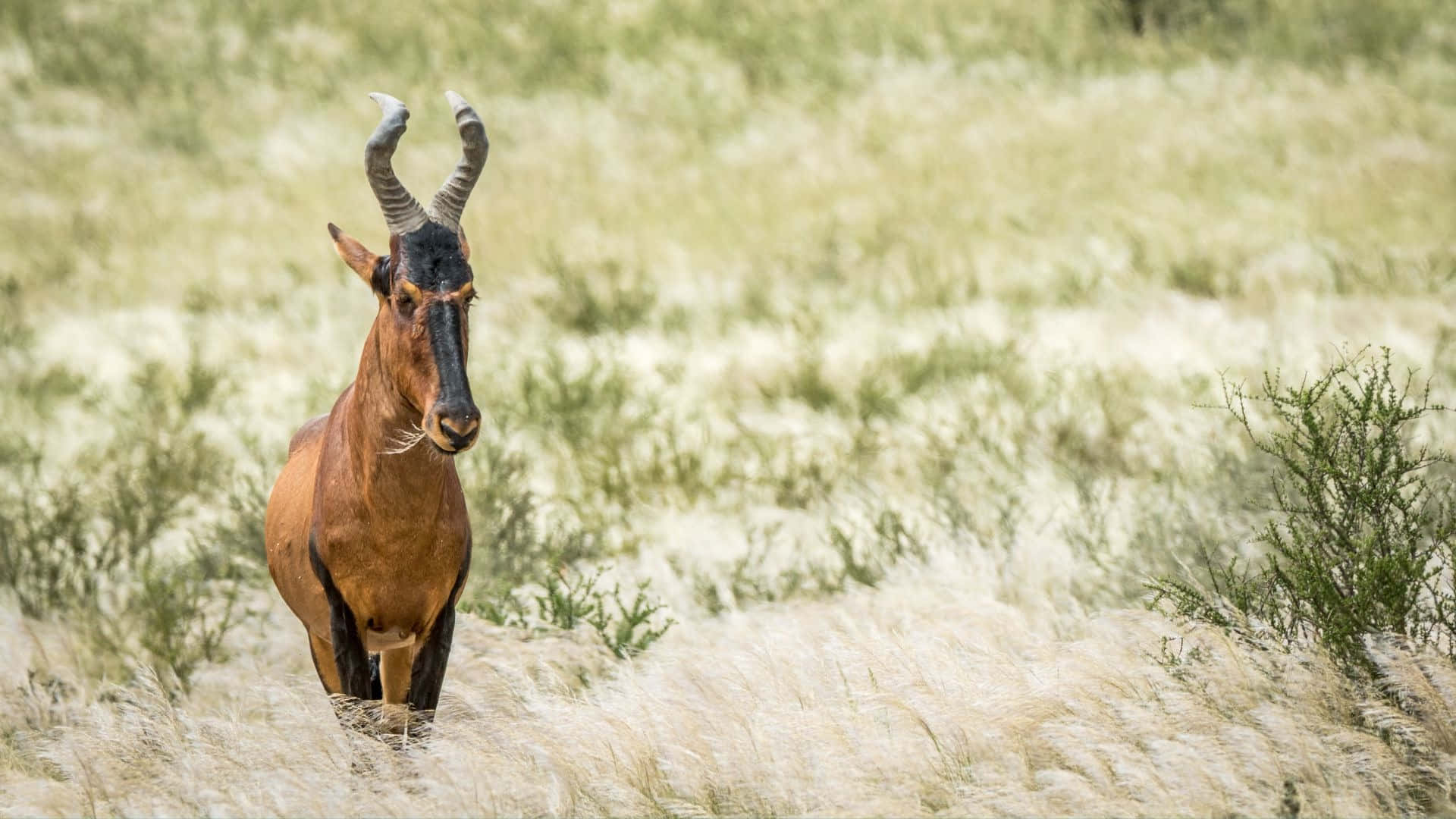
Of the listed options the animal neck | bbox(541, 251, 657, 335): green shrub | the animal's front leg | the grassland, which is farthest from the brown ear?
bbox(541, 251, 657, 335): green shrub

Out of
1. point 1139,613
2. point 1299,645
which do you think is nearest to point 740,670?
point 1139,613

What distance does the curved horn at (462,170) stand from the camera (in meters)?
3.32

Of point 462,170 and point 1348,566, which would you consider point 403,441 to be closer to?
point 462,170

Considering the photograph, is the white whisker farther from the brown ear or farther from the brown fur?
the brown ear

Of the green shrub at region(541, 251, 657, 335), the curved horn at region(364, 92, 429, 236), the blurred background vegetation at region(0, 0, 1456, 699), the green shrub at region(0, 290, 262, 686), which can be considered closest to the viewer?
the curved horn at region(364, 92, 429, 236)

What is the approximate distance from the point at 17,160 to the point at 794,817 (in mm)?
20076

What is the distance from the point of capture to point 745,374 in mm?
10461

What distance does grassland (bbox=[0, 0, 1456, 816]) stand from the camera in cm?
373

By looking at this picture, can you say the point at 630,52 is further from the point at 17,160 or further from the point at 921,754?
the point at 921,754

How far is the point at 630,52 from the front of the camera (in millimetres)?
22891

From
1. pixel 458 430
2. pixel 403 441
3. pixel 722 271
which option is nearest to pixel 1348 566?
pixel 458 430

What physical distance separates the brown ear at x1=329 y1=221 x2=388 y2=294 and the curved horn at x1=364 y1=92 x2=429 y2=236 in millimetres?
194

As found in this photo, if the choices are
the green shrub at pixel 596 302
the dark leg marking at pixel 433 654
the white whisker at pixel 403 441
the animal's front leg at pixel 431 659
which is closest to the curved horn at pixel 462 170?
the white whisker at pixel 403 441

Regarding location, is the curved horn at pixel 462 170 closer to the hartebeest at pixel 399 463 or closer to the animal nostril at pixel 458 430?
the hartebeest at pixel 399 463
